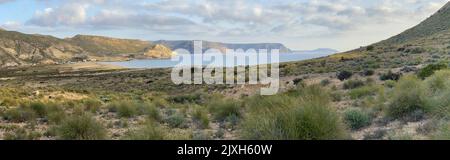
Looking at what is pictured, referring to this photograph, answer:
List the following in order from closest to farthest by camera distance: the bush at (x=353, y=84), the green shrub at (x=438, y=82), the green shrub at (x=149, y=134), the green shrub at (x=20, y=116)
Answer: the green shrub at (x=149, y=134)
the green shrub at (x=438, y=82)
the green shrub at (x=20, y=116)
the bush at (x=353, y=84)

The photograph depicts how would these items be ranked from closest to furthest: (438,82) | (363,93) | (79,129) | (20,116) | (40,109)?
(79,129) → (438,82) → (20,116) → (40,109) → (363,93)

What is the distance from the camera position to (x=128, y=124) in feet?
50.1

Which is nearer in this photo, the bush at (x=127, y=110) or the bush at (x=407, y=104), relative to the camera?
the bush at (x=407, y=104)

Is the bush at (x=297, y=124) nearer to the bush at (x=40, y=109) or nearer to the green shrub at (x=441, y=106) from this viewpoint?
the green shrub at (x=441, y=106)

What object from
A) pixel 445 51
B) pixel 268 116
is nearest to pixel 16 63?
pixel 445 51

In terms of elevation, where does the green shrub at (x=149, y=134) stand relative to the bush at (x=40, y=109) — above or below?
above

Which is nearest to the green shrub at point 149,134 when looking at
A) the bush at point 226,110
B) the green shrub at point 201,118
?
the green shrub at point 201,118

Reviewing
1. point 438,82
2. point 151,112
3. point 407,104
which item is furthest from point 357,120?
point 151,112

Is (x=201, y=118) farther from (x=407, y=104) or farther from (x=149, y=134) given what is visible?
(x=149, y=134)

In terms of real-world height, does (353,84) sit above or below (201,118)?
above

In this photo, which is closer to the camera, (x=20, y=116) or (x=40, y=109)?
(x=20, y=116)

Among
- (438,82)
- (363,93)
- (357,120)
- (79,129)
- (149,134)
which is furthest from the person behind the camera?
(363,93)
